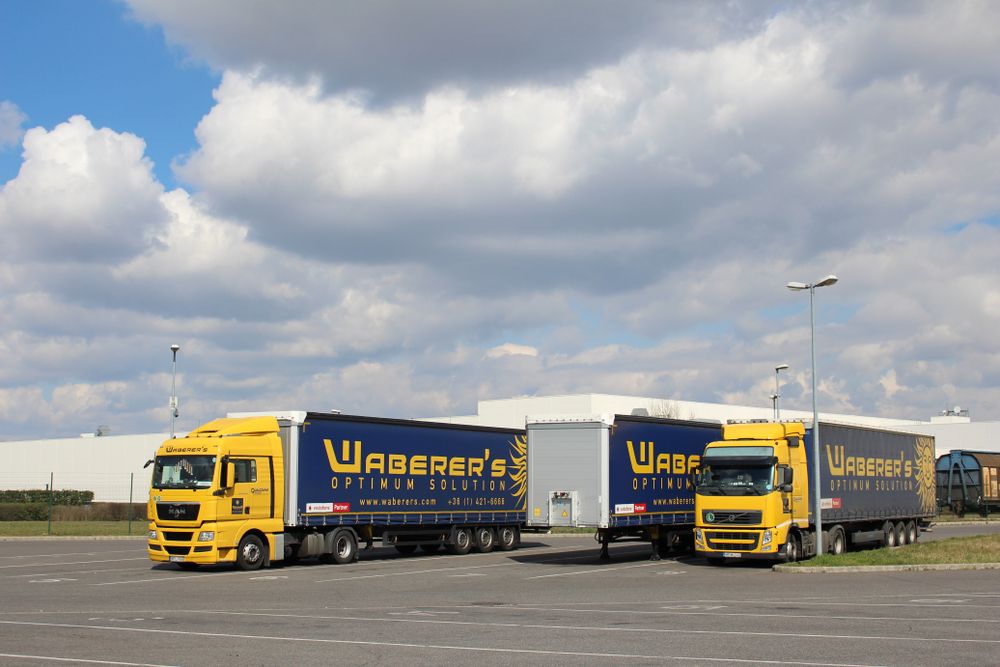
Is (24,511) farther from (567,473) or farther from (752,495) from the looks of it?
(752,495)

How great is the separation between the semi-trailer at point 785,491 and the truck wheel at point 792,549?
2 cm

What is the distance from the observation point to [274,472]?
1017 inches

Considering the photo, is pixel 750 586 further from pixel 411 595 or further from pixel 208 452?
pixel 208 452

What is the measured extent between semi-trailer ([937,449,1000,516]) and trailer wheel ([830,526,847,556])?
32267 mm

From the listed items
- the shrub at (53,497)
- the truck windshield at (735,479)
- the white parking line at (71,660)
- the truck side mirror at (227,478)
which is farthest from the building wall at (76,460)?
the white parking line at (71,660)

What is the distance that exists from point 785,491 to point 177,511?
45.5ft

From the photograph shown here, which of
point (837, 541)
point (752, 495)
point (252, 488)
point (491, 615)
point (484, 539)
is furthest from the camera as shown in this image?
point (484, 539)

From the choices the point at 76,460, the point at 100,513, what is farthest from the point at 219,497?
the point at 76,460

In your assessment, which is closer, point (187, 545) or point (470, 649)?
point (470, 649)

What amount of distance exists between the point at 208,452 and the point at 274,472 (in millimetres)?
1865

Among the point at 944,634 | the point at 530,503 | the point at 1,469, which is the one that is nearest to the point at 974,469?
the point at 530,503

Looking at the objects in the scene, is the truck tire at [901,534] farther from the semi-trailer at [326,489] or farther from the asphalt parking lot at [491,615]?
the semi-trailer at [326,489]

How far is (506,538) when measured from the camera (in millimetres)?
32812

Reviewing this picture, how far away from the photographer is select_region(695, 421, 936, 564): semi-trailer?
84.2ft
